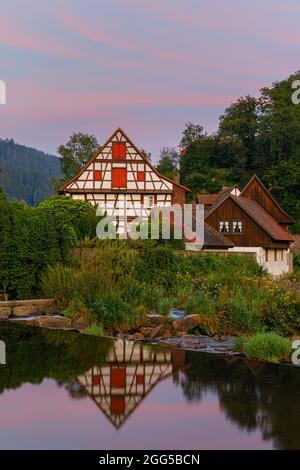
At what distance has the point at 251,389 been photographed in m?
9.68

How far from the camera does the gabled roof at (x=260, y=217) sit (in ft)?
159

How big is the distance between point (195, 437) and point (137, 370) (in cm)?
369

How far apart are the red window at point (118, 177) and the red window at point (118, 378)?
41248 millimetres

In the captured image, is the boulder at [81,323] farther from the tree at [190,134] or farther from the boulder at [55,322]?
the tree at [190,134]

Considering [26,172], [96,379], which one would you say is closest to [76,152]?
[96,379]

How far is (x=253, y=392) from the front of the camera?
9.48 metres

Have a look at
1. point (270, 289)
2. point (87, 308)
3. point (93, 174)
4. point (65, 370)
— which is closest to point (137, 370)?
point (65, 370)

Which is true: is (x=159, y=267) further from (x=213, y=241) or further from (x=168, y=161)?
(x=168, y=161)

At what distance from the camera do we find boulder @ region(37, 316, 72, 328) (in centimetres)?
1727

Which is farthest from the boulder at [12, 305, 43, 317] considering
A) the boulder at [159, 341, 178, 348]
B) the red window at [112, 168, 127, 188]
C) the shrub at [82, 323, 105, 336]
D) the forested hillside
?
the forested hillside

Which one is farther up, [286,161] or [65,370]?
[286,161]

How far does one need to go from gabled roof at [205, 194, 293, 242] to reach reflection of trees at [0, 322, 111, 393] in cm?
3314
